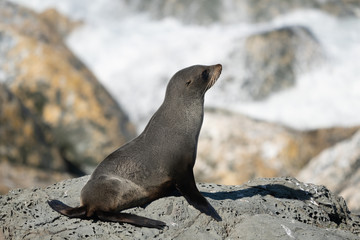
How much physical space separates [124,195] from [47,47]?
795cm

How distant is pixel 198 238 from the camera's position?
18.0ft

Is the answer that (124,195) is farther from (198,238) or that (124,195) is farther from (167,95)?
(167,95)

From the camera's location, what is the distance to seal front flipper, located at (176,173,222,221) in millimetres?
5719

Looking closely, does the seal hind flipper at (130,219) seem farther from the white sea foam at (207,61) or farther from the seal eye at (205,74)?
the white sea foam at (207,61)

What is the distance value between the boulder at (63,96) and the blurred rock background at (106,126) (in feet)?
0.06

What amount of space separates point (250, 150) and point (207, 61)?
354 cm

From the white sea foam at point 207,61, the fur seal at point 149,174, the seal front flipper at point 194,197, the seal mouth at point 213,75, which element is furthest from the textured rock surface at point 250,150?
the seal front flipper at point 194,197

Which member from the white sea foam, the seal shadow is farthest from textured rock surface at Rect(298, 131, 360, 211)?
the seal shadow

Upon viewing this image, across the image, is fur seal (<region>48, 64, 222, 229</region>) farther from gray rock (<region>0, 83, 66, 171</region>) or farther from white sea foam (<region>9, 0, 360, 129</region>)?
white sea foam (<region>9, 0, 360, 129</region>)

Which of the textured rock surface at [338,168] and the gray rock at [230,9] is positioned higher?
the gray rock at [230,9]

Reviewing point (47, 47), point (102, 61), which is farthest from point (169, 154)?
point (102, 61)

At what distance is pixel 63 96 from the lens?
12.3 m

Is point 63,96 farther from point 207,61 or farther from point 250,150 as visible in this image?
point 207,61

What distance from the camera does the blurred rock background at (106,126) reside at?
10781 millimetres
